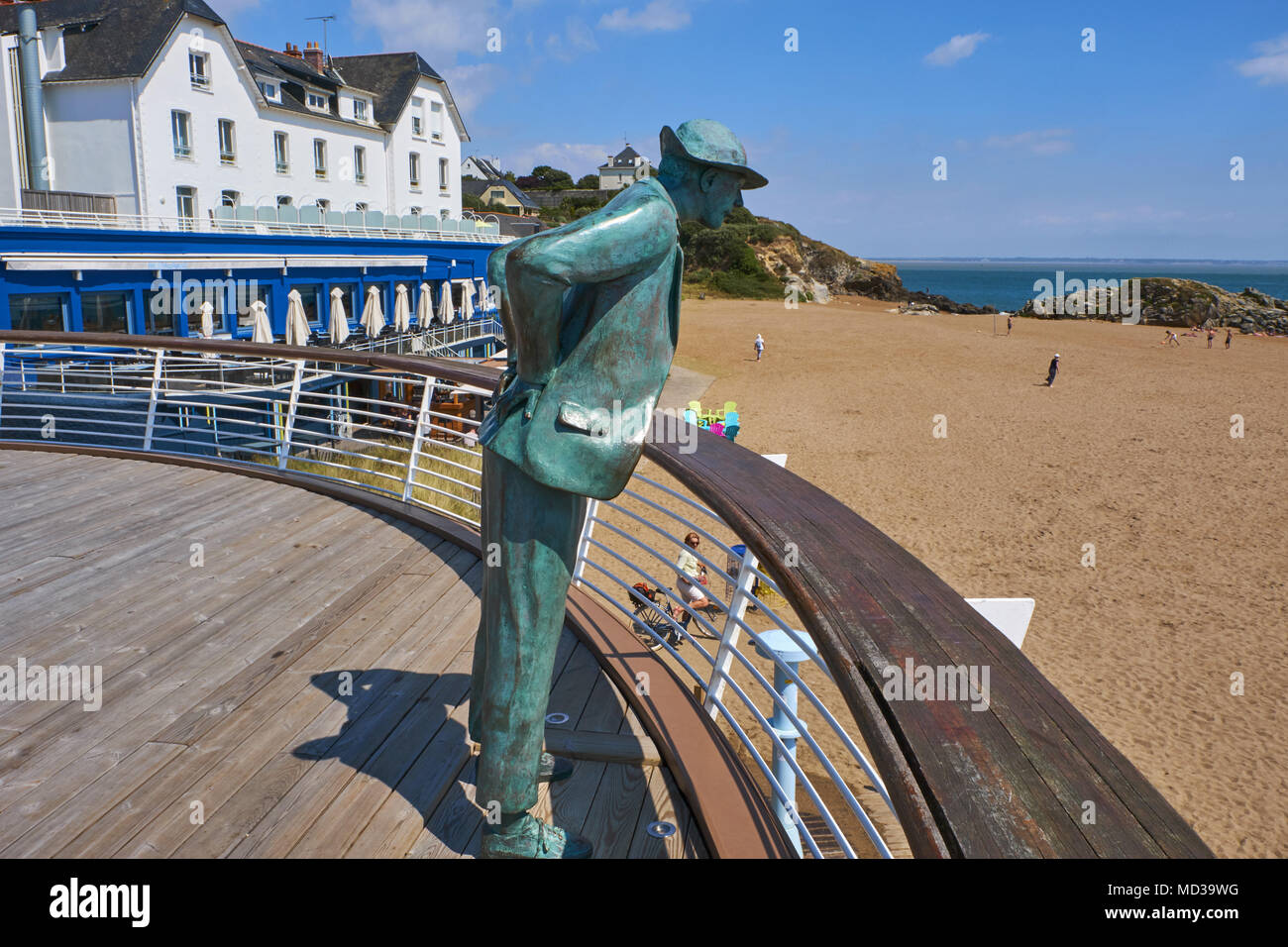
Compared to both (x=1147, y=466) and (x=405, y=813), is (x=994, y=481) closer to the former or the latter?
(x=1147, y=466)

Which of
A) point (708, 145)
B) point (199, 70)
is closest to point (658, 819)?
point (708, 145)

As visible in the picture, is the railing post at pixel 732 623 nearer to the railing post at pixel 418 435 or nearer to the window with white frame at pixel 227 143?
the railing post at pixel 418 435

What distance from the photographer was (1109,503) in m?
19.0

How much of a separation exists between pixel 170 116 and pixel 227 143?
217 cm

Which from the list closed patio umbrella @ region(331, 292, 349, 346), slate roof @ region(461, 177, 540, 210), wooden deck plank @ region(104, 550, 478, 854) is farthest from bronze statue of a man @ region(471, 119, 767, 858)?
slate roof @ region(461, 177, 540, 210)

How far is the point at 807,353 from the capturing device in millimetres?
40469

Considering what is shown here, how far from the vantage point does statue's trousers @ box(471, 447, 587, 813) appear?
7.25 feet

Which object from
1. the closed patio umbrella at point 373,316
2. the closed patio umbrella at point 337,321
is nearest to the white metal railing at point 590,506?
the closed patio umbrella at point 337,321

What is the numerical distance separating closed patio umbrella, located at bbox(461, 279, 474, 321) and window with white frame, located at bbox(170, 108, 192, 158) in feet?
26.7

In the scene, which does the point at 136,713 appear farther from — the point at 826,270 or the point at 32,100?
the point at 826,270

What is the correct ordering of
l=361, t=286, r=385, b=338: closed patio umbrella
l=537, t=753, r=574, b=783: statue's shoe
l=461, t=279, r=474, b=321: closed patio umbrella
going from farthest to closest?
1. l=461, t=279, r=474, b=321: closed patio umbrella
2. l=361, t=286, r=385, b=338: closed patio umbrella
3. l=537, t=753, r=574, b=783: statue's shoe

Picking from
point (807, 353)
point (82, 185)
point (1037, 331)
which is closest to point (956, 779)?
point (82, 185)

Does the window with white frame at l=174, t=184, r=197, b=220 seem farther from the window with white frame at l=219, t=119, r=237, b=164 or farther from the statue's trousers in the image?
the statue's trousers

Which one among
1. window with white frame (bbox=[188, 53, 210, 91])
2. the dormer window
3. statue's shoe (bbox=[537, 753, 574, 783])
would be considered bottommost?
statue's shoe (bbox=[537, 753, 574, 783])
